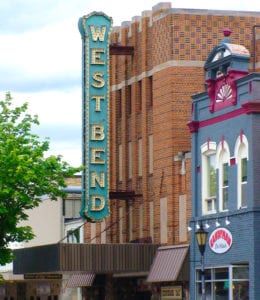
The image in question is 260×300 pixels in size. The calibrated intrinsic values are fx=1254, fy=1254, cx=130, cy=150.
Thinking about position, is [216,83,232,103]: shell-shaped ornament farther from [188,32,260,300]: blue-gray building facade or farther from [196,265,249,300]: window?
[196,265,249,300]: window

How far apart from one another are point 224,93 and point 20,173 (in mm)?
11900

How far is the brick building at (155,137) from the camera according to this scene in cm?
5488

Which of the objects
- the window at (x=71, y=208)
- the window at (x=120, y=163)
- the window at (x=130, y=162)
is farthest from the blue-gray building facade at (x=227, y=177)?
the window at (x=71, y=208)

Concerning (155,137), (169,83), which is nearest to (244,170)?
(169,83)

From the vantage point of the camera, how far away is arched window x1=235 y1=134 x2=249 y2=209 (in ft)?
146

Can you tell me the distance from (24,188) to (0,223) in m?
2.09

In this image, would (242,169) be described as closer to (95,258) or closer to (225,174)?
(225,174)

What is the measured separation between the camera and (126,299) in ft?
202

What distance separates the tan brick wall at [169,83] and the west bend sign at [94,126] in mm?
2296

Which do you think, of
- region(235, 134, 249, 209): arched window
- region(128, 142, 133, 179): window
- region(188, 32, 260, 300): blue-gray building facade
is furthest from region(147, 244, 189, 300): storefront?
region(235, 134, 249, 209): arched window

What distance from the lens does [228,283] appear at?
4575cm

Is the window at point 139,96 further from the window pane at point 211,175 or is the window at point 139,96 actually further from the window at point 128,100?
the window pane at point 211,175

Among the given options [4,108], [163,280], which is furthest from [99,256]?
[4,108]

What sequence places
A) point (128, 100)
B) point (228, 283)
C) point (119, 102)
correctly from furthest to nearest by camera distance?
1. point (119, 102)
2. point (128, 100)
3. point (228, 283)
